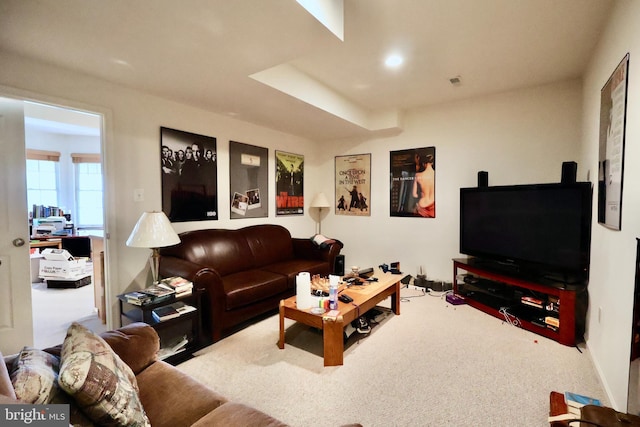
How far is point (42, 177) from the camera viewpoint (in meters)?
5.78

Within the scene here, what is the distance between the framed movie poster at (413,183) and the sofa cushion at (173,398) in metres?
3.55

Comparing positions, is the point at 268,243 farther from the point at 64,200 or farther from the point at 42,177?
the point at 42,177

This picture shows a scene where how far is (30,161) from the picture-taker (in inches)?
223

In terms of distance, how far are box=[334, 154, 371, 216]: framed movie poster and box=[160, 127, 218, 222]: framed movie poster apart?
213 centimetres

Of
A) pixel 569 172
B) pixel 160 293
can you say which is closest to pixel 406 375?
pixel 160 293

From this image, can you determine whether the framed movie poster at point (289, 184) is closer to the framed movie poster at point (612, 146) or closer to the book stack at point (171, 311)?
the book stack at point (171, 311)

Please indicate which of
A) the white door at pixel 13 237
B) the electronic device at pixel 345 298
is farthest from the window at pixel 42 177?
the electronic device at pixel 345 298

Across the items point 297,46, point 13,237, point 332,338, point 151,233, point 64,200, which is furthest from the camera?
point 64,200

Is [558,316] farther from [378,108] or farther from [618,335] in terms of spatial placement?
[378,108]

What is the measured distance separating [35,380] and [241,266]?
246 cm

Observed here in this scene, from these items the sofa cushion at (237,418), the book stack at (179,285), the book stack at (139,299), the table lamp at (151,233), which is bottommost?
the sofa cushion at (237,418)

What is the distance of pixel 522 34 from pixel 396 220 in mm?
2607

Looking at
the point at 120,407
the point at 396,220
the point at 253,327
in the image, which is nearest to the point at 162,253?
the point at 253,327

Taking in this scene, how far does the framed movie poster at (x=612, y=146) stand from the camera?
1.64 m
